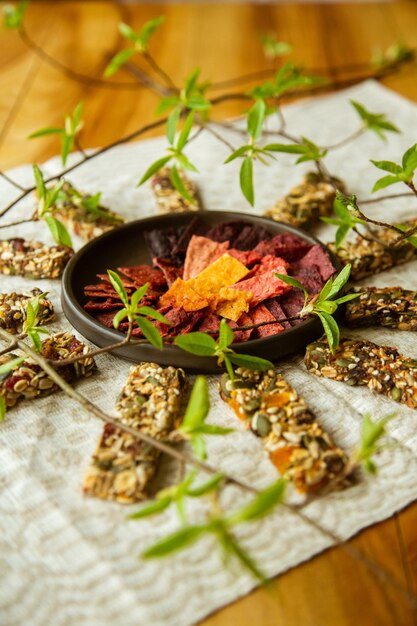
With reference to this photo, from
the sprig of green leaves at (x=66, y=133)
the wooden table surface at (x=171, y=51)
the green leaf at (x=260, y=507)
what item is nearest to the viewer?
the green leaf at (x=260, y=507)

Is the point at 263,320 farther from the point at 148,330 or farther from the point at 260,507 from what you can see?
the point at 260,507

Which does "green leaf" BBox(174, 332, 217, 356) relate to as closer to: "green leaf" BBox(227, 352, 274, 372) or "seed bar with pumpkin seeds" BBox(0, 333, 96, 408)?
"green leaf" BBox(227, 352, 274, 372)

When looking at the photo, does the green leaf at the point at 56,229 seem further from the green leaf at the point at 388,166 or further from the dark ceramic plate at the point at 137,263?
the green leaf at the point at 388,166

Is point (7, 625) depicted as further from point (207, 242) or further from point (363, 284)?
point (363, 284)

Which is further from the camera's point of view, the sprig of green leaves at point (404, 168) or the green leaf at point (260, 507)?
the sprig of green leaves at point (404, 168)

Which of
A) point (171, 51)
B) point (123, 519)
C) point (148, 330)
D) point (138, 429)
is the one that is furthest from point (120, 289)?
point (171, 51)

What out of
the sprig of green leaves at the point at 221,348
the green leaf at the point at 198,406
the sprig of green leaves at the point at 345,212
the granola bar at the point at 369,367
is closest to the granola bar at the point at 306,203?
the sprig of green leaves at the point at 345,212

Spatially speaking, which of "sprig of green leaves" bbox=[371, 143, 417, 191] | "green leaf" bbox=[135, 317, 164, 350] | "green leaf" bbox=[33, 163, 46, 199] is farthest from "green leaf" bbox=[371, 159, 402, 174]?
"green leaf" bbox=[33, 163, 46, 199]
